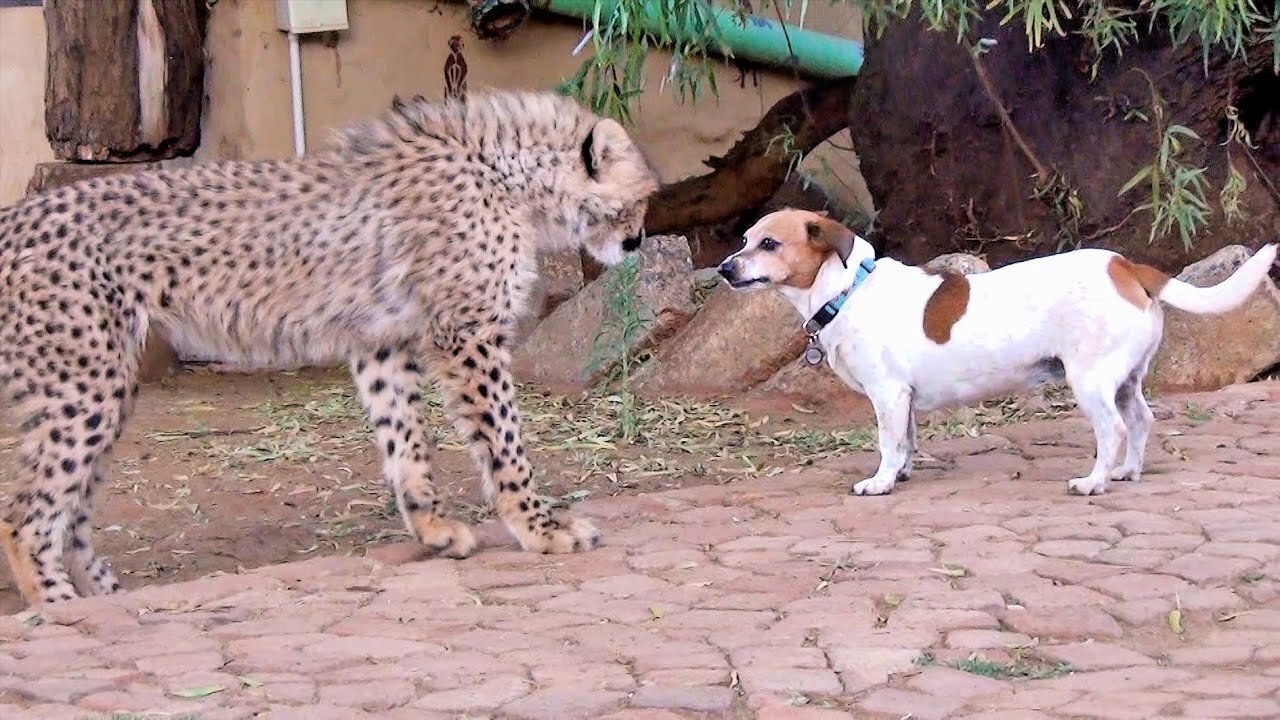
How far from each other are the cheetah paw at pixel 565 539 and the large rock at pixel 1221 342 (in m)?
2.73

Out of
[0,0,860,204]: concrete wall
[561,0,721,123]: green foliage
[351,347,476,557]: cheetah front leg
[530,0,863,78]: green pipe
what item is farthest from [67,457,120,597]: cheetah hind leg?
[530,0,863,78]: green pipe

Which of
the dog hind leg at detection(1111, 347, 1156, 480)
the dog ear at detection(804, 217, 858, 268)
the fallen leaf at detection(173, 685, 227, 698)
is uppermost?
the dog ear at detection(804, 217, 858, 268)

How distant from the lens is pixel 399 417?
5.14 m

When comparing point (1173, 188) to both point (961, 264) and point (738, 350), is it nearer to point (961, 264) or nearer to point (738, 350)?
point (961, 264)

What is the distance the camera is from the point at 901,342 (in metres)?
5.19

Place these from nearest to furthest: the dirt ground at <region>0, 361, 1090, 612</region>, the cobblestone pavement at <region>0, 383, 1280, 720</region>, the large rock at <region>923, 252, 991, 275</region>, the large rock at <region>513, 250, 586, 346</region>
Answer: the cobblestone pavement at <region>0, 383, 1280, 720</region>, the dirt ground at <region>0, 361, 1090, 612</region>, the large rock at <region>923, 252, 991, 275</region>, the large rock at <region>513, 250, 586, 346</region>

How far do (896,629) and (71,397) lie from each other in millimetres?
2292

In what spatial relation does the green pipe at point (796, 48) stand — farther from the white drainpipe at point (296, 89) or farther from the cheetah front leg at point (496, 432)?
the cheetah front leg at point (496, 432)

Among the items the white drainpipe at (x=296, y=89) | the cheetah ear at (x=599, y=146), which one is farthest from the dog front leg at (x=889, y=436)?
the white drainpipe at (x=296, y=89)

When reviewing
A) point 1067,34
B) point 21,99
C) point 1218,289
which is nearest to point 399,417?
point 1218,289

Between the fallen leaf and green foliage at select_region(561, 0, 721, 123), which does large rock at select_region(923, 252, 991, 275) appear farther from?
the fallen leaf

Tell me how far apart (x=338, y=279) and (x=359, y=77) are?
3.82 meters

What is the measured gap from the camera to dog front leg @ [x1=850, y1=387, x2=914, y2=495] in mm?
5121

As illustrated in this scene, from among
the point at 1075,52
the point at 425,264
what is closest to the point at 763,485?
the point at 425,264
